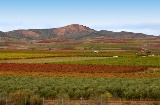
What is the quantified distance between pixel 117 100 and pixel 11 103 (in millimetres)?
8906

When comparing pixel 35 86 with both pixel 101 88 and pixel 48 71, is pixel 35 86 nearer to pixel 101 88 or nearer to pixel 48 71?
pixel 101 88

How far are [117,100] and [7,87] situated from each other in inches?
424

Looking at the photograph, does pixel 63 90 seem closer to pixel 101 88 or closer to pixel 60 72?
pixel 101 88

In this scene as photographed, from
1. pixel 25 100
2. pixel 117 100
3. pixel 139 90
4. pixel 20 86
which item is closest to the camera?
pixel 25 100

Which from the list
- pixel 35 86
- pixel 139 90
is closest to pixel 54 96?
pixel 35 86

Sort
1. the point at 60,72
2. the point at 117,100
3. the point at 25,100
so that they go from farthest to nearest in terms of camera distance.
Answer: the point at 60,72, the point at 117,100, the point at 25,100

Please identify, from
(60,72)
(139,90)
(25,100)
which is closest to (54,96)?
(25,100)

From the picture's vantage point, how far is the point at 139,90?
30312 millimetres

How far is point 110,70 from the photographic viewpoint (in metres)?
56.5

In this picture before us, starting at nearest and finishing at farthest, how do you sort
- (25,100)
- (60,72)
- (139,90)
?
(25,100) < (139,90) < (60,72)

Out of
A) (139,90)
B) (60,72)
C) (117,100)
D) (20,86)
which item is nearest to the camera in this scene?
(117,100)

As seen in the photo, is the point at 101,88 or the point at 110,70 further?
the point at 110,70

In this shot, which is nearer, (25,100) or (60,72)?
(25,100)

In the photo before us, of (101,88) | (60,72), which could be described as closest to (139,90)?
(101,88)
